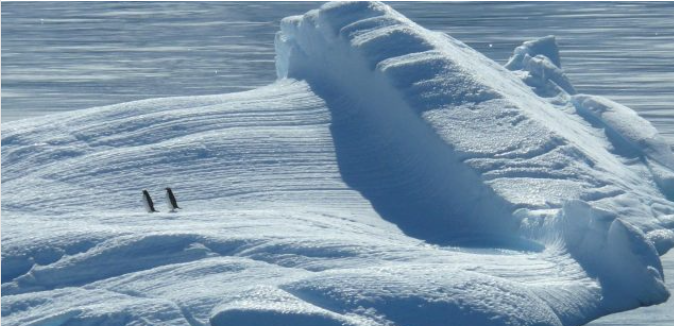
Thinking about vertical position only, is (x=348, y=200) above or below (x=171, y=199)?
below

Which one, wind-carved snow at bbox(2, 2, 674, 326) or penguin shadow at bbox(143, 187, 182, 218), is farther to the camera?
penguin shadow at bbox(143, 187, 182, 218)

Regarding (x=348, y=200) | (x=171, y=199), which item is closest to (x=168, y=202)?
(x=171, y=199)

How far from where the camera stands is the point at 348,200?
28.8 feet

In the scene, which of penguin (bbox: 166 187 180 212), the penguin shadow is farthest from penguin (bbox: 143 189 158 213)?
penguin (bbox: 166 187 180 212)

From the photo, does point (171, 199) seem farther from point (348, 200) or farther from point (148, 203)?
point (348, 200)

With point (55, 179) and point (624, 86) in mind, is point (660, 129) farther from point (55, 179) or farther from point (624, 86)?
point (55, 179)

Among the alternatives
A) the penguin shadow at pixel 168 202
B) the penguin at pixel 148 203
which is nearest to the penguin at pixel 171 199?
the penguin shadow at pixel 168 202

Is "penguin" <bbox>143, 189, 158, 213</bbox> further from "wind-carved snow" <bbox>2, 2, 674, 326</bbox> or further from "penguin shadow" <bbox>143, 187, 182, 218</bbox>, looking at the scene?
"wind-carved snow" <bbox>2, 2, 674, 326</bbox>

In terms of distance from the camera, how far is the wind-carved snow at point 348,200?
6.95 meters

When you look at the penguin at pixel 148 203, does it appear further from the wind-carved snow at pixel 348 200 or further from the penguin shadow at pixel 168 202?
the wind-carved snow at pixel 348 200

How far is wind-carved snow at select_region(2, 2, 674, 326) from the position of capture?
22.8ft

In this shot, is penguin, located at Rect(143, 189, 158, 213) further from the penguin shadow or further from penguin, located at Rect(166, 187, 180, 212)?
penguin, located at Rect(166, 187, 180, 212)

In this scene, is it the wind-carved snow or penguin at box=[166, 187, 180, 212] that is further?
penguin at box=[166, 187, 180, 212]

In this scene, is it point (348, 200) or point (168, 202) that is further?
point (348, 200)
